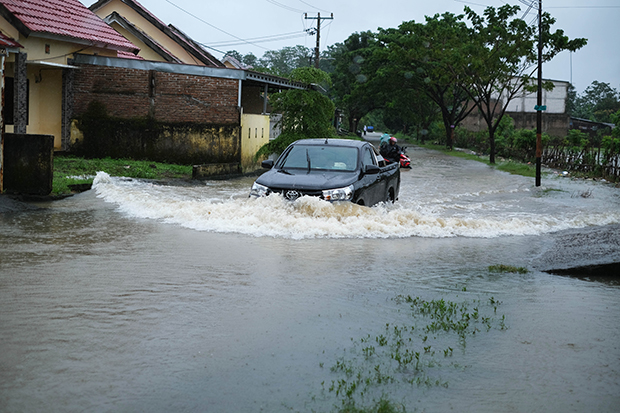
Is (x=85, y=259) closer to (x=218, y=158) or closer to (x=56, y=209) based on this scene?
(x=56, y=209)

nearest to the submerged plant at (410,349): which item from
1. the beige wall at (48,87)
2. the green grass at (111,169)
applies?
the green grass at (111,169)

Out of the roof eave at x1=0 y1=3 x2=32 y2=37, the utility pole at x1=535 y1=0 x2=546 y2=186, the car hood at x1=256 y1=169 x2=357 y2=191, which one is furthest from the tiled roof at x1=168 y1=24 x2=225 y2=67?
the car hood at x1=256 y1=169 x2=357 y2=191

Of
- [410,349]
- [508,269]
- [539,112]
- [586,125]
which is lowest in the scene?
[410,349]

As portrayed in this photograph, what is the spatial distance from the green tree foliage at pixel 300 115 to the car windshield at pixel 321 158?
1042 cm

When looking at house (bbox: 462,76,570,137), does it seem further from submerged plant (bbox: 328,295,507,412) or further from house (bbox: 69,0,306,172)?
submerged plant (bbox: 328,295,507,412)

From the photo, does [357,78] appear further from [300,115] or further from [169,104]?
[169,104]

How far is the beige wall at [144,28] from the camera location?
28.3 m

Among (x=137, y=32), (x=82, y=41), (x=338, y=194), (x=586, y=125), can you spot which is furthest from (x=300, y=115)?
(x=586, y=125)

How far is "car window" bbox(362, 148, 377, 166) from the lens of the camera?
1231 centimetres

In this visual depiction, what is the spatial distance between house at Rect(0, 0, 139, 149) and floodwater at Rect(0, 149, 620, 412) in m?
7.88

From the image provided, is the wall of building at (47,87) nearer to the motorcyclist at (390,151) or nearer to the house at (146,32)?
the house at (146,32)

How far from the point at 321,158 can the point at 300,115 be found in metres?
11.3

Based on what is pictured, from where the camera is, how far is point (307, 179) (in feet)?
36.8

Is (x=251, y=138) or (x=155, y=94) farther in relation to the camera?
(x=251, y=138)
